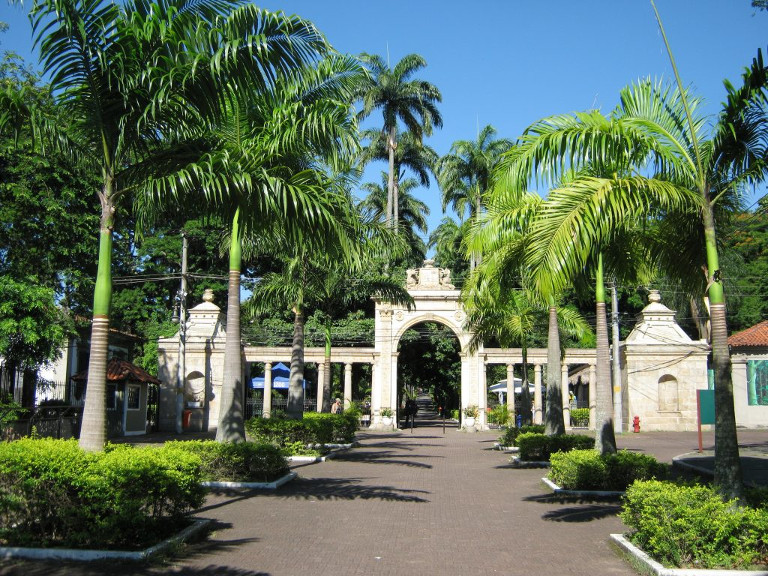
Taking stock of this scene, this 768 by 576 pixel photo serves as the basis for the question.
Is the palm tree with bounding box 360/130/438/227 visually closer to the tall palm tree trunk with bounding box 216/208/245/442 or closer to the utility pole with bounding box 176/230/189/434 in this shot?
the utility pole with bounding box 176/230/189/434

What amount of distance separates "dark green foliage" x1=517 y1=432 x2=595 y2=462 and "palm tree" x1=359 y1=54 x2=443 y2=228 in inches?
1019

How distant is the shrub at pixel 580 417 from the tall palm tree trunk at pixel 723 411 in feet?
108

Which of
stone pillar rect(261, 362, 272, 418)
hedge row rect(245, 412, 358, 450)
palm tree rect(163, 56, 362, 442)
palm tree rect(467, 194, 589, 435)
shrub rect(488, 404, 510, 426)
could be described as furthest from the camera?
shrub rect(488, 404, 510, 426)

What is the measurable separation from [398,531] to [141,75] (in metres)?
6.91

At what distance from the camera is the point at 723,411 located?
8.33 m

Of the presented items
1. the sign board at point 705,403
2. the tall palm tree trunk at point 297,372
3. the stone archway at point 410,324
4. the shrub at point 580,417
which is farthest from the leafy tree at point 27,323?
the shrub at point 580,417

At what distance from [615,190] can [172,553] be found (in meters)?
6.81

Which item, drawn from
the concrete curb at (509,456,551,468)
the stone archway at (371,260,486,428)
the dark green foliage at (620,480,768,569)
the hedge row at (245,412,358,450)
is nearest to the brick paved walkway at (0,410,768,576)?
the dark green foliage at (620,480,768,569)

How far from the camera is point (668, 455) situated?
2189 cm

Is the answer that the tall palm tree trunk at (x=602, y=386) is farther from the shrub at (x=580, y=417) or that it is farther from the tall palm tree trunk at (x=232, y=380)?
the shrub at (x=580, y=417)

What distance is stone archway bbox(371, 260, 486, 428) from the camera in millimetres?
37656

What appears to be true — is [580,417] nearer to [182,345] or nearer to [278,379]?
[278,379]

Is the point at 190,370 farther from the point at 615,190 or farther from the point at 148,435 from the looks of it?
the point at 615,190

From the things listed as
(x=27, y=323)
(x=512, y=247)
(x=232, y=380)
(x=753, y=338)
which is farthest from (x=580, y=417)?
(x=27, y=323)
